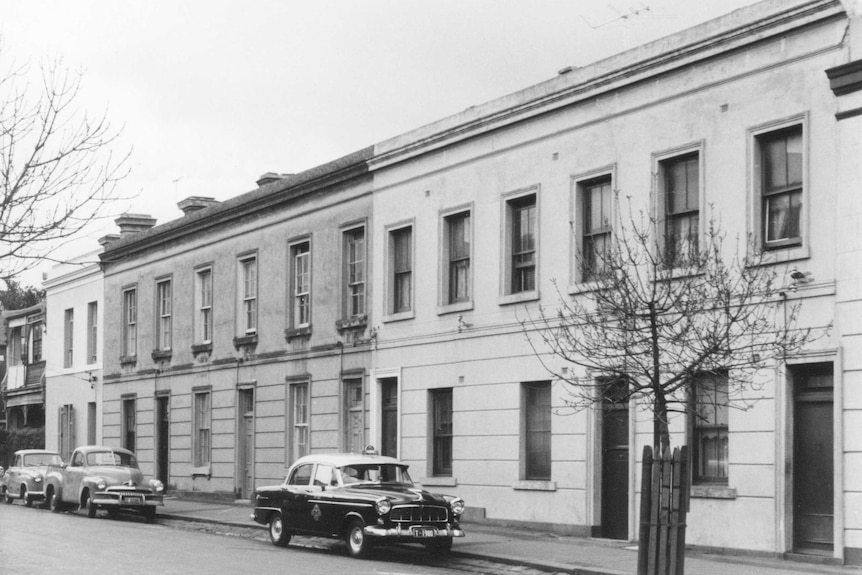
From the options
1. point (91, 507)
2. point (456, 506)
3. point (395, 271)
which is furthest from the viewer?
point (91, 507)

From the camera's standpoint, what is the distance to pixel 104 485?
30.1 m

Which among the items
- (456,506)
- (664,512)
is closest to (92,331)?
(456,506)

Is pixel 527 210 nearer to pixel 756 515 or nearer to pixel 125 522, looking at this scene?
pixel 756 515

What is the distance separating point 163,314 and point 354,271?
11706 millimetres

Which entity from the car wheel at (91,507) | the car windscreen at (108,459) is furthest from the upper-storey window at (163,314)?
the car wheel at (91,507)

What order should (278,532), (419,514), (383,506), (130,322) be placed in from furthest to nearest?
1. (130,322)
2. (278,532)
3. (419,514)
4. (383,506)

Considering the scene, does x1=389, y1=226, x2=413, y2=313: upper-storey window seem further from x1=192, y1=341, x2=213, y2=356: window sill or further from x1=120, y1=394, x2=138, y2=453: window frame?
x1=120, y1=394, x2=138, y2=453: window frame

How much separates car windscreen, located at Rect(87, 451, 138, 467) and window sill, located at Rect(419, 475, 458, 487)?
321 inches

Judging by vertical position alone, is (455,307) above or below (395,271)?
below

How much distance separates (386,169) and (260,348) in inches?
293

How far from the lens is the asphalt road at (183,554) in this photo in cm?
1784

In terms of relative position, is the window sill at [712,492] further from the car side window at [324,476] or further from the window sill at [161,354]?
the window sill at [161,354]

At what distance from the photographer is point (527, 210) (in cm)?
2503

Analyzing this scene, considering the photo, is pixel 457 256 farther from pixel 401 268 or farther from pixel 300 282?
pixel 300 282
